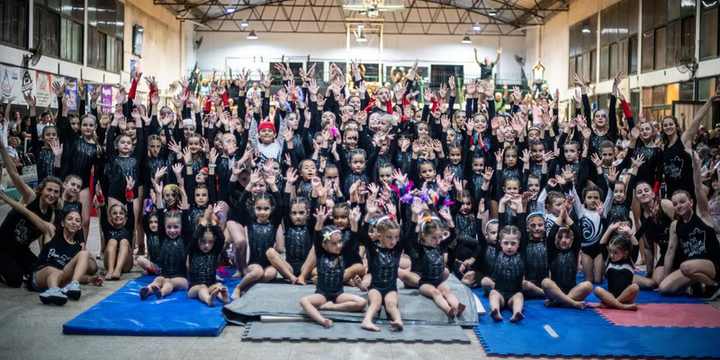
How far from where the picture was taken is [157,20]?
103 feet

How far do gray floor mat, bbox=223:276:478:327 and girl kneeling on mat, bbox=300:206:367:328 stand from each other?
0.28 feet

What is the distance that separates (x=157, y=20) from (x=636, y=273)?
27348 mm

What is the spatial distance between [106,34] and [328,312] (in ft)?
73.0

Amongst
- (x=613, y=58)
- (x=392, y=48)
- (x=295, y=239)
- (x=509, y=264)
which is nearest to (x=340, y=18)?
A: (x=392, y=48)

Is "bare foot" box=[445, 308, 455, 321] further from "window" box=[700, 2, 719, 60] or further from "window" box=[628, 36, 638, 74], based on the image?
"window" box=[628, 36, 638, 74]

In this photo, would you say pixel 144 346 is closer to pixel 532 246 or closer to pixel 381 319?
pixel 381 319

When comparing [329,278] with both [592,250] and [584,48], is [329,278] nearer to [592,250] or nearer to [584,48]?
[592,250]

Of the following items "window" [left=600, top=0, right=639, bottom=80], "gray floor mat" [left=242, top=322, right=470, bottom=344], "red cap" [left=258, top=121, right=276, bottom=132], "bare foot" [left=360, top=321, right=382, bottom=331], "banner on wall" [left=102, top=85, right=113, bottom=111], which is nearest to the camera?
"gray floor mat" [left=242, top=322, right=470, bottom=344]

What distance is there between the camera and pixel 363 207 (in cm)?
847

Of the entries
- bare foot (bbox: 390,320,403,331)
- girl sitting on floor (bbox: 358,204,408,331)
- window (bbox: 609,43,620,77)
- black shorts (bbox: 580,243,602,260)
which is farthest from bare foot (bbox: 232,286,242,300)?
window (bbox: 609,43,620,77)

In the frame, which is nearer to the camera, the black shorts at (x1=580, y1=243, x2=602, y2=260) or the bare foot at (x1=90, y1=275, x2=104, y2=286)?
the bare foot at (x1=90, y1=275, x2=104, y2=286)

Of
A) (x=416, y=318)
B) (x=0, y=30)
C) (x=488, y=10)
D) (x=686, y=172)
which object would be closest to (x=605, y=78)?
(x=488, y=10)

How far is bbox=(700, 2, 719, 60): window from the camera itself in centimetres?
1752

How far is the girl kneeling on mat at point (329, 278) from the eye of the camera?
250 inches
